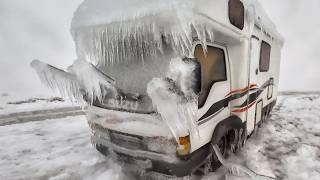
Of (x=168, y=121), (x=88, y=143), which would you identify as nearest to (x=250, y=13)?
(x=168, y=121)

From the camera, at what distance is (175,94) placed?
3.08m

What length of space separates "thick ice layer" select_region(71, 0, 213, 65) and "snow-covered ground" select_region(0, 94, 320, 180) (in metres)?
1.96

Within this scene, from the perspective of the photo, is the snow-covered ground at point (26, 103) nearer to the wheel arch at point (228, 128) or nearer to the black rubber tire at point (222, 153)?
the black rubber tire at point (222, 153)

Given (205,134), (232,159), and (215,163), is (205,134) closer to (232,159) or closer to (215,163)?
(215,163)

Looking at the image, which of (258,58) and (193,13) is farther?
(258,58)

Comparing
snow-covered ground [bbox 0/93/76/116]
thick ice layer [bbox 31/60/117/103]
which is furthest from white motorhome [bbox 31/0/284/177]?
snow-covered ground [bbox 0/93/76/116]

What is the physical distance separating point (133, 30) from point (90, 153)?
3214 mm

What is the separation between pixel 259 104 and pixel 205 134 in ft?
9.12

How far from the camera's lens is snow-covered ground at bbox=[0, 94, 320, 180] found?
4.74m

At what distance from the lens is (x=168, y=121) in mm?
3270

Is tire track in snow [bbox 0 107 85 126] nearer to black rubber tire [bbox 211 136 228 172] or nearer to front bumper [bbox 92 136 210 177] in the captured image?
front bumper [bbox 92 136 210 177]

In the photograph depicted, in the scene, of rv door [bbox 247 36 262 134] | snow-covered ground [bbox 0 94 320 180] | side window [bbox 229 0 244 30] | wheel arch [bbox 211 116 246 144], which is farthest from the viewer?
rv door [bbox 247 36 262 134]

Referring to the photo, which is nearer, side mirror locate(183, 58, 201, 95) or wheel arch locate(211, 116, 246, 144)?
side mirror locate(183, 58, 201, 95)

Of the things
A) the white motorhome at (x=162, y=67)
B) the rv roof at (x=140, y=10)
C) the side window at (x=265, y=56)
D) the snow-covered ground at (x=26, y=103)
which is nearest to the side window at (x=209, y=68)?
the white motorhome at (x=162, y=67)
